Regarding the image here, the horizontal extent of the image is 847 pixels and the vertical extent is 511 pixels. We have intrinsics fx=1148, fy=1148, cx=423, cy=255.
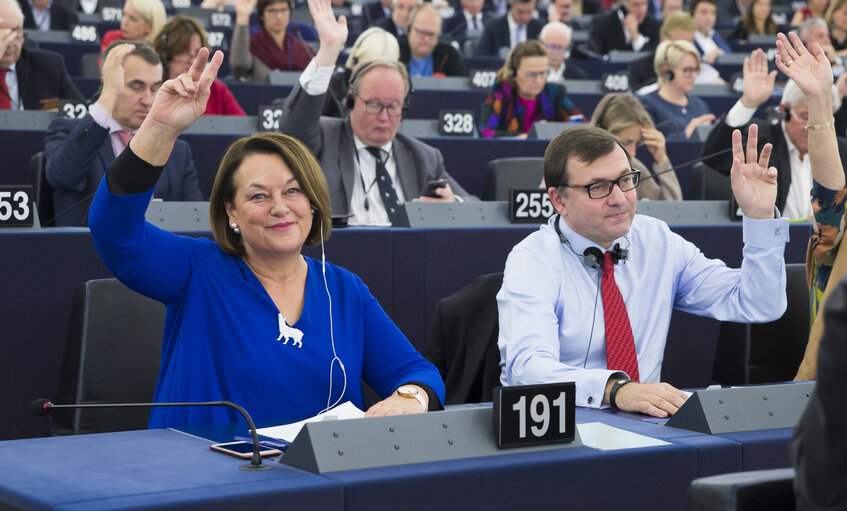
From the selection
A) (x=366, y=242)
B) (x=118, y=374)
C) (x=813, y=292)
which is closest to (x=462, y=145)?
(x=366, y=242)

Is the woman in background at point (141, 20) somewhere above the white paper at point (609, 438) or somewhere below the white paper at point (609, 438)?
above

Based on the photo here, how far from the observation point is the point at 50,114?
4.64 m

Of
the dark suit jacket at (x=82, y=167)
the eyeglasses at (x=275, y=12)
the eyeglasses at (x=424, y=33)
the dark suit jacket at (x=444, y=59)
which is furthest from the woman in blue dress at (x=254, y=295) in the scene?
the dark suit jacket at (x=444, y=59)

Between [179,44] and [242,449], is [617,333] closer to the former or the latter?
[242,449]

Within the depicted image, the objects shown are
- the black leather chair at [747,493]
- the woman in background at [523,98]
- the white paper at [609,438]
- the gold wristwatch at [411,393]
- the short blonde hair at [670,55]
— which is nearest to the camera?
the black leather chair at [747,493]

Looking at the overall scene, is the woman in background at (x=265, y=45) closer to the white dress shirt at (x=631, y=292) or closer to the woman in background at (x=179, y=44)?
the woman in background at (x=179, y=44)

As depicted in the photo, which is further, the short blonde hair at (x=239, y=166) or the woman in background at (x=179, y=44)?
the woman in background at (x=179, y=44)

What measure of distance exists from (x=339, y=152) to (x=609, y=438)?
7.83 feet

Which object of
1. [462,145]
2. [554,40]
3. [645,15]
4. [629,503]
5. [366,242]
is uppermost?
[645,15]

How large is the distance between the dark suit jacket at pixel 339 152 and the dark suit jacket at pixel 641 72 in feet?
13.3

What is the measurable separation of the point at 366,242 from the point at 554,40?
16.8ft

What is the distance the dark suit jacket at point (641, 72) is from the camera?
779 cm

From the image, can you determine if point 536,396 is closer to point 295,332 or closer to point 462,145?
point 295,332

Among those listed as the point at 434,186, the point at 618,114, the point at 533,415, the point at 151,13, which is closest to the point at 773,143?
the point at 618,114
